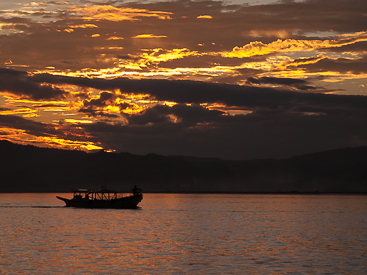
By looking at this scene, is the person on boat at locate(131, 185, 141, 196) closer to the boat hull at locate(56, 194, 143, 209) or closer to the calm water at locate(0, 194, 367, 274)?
the boat hull at locate(56, 194, 143, 209)

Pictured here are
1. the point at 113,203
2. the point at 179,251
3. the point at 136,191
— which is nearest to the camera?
the point at 179,251

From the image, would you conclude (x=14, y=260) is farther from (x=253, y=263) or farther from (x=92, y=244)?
(x=253, y=263)

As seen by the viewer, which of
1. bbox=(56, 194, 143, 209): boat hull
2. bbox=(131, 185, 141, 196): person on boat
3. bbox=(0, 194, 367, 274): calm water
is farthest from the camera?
bbox=(56, 194, 143, 209): boat hull

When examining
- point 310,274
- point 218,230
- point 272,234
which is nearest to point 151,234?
point 218,230

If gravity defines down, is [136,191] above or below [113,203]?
above

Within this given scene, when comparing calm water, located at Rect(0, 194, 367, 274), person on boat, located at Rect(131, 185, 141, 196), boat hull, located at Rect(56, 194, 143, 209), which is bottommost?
calm water, located at Rect(0, 194, 367, 274)

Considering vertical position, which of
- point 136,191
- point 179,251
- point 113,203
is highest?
point 136,191

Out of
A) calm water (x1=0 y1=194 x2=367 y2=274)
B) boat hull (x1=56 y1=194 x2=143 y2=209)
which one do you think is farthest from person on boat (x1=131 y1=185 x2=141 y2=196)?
calm water (x1=0 y1=194 x2=367 y2=274)

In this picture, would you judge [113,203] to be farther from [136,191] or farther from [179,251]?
[179,251]

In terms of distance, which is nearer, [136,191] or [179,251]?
[179,251]

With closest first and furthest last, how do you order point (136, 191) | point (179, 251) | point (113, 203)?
point (179, 251)
point (136, 191)
point (113, 203)

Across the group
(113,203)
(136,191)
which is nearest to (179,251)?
(136,191)

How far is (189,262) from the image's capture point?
167 ft

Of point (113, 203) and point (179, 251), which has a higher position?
point (113, 203)
